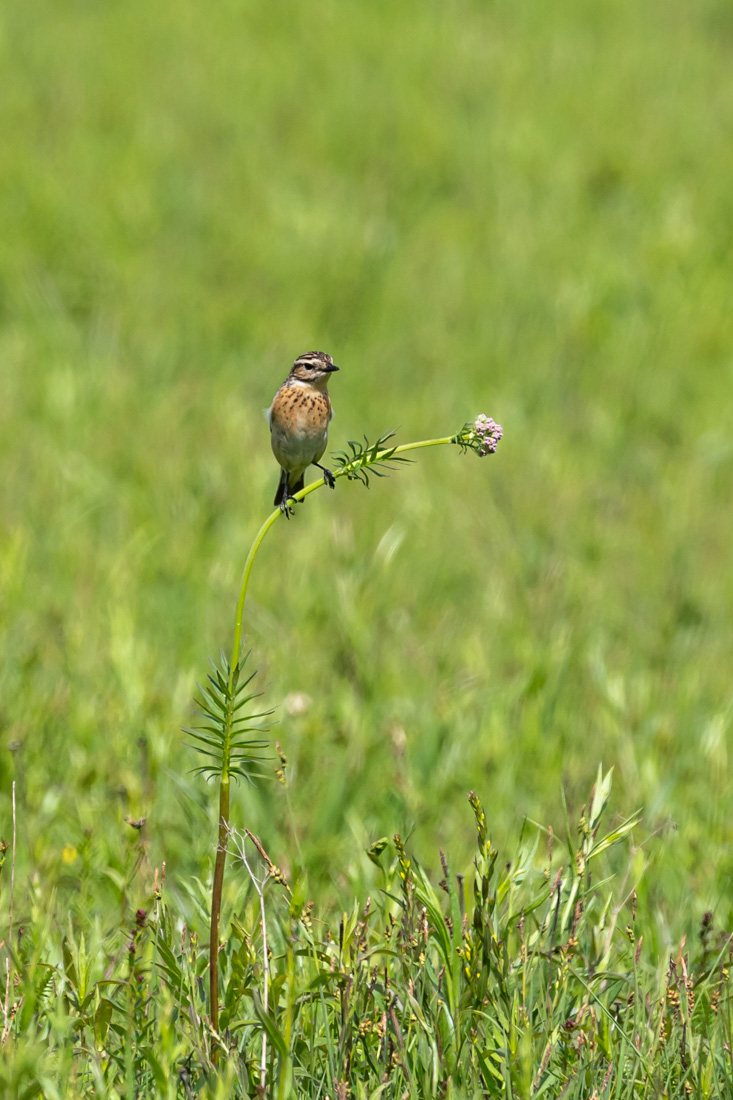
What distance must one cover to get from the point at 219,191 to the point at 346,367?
306cm

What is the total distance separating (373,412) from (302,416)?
5.35m

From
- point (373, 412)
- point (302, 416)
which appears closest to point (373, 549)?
point (373, 412)

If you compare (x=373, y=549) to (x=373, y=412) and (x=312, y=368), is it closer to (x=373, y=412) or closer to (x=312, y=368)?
(x=373, y=412)

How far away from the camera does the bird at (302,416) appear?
7.10 ft

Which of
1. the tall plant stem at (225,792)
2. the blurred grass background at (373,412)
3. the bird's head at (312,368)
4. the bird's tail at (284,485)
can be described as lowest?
the tall plant stem at (225,792)

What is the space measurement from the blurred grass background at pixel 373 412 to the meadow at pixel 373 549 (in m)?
0.03

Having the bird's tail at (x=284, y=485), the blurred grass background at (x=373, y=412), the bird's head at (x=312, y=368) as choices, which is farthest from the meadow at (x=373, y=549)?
the bird's head at (x=312, y=368)

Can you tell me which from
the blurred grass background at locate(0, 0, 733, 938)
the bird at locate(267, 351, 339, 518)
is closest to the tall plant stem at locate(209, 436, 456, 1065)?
the bird at locate(267, 351, 339, 518)

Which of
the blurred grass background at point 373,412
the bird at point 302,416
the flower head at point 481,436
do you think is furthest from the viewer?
the blurred grass background at point 373,412

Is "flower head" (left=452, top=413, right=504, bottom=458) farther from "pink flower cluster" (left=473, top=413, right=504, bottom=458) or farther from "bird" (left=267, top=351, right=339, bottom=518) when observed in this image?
"bird" (left=267, top=351, right=339, bottom=518)

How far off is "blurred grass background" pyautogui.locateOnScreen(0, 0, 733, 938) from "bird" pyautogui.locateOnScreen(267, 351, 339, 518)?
2.74 feet

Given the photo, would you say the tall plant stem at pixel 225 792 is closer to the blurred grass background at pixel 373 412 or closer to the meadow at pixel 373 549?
the meadow at pixel 373 549

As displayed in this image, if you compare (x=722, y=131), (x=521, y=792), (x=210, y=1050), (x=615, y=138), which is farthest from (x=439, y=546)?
(x=722, y=131)

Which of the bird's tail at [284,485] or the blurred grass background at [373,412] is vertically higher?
the blurred grass background at [373,412]
